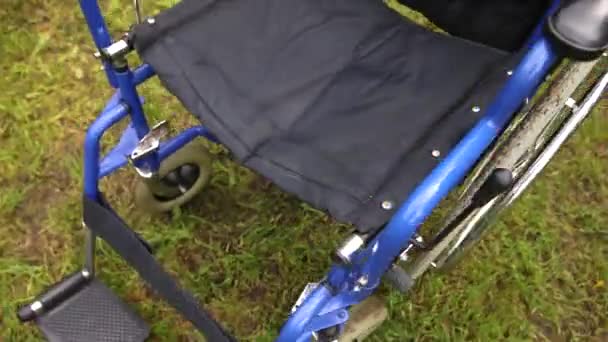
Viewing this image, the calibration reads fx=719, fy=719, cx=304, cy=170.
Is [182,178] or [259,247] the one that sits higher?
[182,178]

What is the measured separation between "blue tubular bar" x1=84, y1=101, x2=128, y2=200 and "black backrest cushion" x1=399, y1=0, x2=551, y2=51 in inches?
23.5

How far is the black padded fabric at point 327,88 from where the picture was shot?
1.13 metres

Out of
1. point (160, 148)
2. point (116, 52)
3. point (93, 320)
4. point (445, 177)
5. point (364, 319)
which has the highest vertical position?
point (116, 52)

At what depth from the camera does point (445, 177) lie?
0.91 metres

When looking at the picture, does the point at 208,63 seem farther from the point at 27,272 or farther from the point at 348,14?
the point at 27,272

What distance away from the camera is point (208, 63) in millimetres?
1220

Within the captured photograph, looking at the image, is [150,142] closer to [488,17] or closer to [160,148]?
[160,148]

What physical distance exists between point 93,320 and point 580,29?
1.05 m

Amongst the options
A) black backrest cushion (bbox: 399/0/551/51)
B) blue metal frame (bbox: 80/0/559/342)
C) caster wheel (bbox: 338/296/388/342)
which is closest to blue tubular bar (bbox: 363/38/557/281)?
blue metal frame (bbox: 80/0/559/342)

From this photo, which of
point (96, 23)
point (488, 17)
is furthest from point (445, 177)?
point (96, 23)

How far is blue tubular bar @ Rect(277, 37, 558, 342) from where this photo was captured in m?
0.87

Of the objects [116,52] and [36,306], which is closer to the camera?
[116,52]

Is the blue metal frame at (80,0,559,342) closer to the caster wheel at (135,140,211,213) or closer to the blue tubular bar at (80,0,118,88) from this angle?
the blue tubular bar at (80,0,118,88)

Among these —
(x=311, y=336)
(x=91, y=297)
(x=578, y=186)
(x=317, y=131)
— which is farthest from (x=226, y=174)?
(x=578, y=186)
